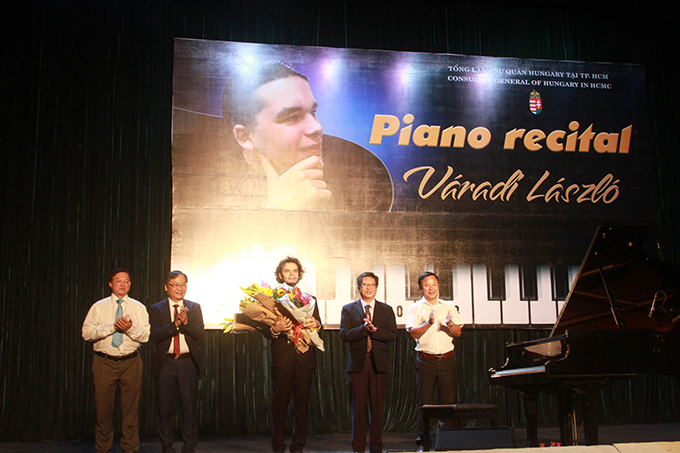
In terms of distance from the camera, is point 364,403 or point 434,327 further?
Answer: point 434,327

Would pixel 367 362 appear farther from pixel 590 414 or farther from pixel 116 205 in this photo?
pixel 116 205

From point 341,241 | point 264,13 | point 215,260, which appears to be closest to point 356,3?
point 264,13

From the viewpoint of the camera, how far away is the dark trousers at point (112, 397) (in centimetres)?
431

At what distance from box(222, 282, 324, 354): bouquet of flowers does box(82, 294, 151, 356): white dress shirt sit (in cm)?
72

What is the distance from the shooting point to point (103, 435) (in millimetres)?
4297

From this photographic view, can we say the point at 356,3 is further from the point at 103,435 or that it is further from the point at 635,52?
the point at 103,435

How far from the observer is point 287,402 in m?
4.27

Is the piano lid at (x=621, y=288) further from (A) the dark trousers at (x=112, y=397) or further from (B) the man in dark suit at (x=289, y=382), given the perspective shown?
(A) the dark trousers at (x=112, y=397)

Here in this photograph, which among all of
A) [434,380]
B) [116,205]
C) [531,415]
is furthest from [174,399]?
[531,415]

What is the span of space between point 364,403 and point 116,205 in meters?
3.17

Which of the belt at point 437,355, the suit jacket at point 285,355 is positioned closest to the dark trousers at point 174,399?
the suit jacket at point 285,355

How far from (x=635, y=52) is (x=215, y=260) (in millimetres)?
5249

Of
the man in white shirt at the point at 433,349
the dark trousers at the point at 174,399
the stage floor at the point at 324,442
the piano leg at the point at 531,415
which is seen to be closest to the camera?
the piano leg at the point at 531,415

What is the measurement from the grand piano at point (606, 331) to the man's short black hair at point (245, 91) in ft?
11.2
